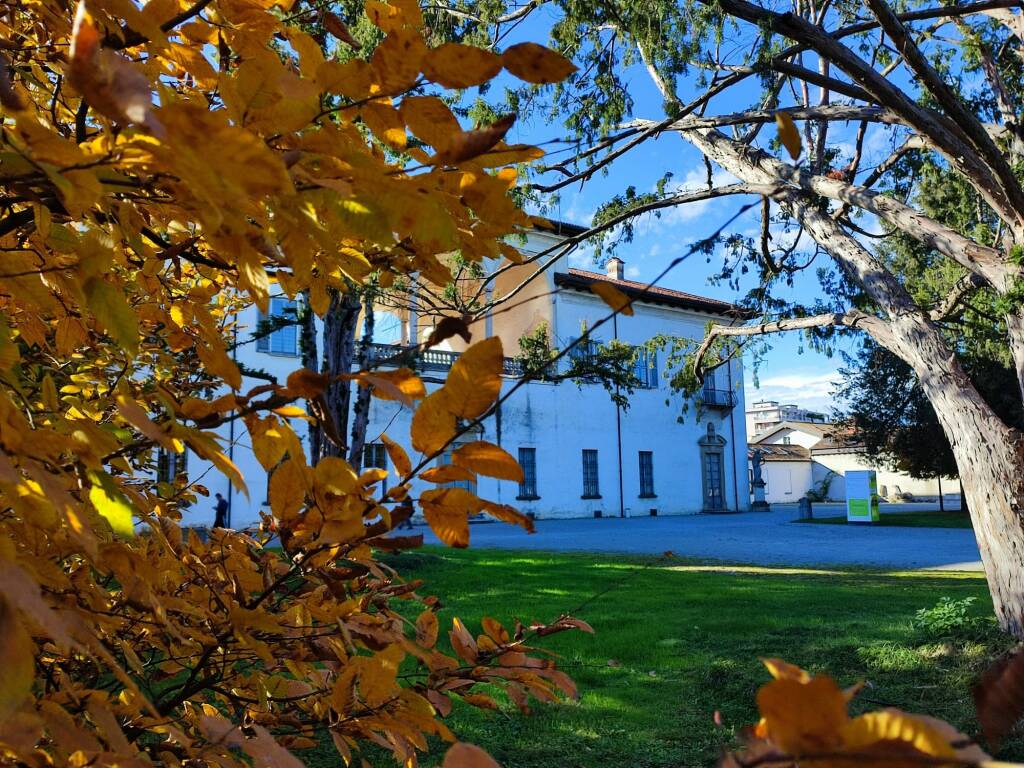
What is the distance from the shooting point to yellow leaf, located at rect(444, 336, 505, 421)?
613mm

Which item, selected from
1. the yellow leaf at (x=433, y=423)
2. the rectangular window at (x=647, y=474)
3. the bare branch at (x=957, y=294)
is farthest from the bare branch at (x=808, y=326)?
the rectangular window at (x=647, y=474)

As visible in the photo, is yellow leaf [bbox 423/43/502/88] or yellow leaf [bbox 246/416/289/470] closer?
yellow leaf [bbox 423/43/502/88]

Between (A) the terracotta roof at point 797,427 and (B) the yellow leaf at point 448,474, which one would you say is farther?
(A) the terracotta roof at point 797,427

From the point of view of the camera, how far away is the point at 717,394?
25859 millimetres

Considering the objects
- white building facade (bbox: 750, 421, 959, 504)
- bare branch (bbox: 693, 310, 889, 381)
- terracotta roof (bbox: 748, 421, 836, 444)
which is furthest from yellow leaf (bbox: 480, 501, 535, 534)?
terracotta roof (bbox: 748, 421, 836, 444)

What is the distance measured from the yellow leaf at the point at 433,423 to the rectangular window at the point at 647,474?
Answer: 77.4ft

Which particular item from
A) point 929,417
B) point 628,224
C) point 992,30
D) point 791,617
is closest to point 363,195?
point 791,617

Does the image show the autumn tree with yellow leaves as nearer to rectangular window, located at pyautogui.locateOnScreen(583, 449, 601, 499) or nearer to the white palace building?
the white palace building

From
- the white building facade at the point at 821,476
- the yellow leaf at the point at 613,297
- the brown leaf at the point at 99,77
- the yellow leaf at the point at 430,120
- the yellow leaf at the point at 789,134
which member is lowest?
the white building facade at the point at 821,476

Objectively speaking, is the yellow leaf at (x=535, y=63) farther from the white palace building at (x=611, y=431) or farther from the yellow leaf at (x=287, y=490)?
the white palace building at (x=611, y=431)

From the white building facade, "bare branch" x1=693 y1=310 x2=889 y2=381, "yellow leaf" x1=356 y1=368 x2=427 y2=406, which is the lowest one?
the white building facade

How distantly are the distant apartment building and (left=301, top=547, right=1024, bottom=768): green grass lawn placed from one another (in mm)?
46487

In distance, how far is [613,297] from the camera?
0.66m

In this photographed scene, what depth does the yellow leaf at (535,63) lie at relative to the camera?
590 millimetres
